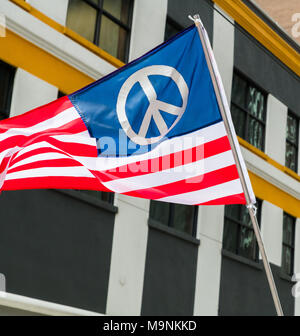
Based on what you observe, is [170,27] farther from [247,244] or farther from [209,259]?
[247,244]

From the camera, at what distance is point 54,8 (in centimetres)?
1307

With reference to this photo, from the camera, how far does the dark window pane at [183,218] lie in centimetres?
1563

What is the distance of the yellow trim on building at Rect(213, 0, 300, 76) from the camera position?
18.6m

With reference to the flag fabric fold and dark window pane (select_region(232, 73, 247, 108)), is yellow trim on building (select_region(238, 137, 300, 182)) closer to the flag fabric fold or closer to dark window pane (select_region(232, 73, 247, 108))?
dark window pane (select_region(232, 73, 247, 108))

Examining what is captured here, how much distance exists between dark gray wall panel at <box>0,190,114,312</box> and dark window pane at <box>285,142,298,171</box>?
8.82 meters

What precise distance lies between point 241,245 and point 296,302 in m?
3.31

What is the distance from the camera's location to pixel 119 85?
7.34m

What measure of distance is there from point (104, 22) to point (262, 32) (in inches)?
267

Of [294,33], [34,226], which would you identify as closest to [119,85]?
[34,226]

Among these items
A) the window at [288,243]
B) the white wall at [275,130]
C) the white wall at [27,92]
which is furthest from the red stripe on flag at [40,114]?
the window at [288,243]

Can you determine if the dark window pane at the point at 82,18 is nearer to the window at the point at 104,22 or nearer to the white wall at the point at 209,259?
the window at the point at 104,22

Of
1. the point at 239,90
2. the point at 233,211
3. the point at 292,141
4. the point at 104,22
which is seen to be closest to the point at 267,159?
the point at 239,90

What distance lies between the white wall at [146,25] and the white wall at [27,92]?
2768mm
